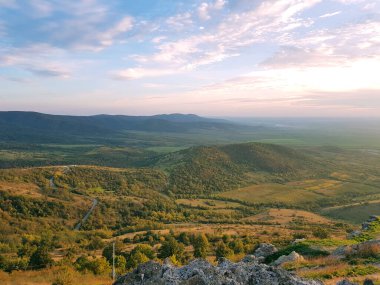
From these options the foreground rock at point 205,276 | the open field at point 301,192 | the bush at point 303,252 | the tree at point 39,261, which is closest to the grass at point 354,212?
the open field at point 301,192

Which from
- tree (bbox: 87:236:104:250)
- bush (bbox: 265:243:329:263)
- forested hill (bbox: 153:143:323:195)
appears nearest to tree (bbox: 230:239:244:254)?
bush (bbox: 265:243:329:263)

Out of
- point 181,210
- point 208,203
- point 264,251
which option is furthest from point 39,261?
point 208,203

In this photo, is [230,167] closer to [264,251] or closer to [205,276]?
[264,251]

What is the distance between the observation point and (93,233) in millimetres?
61875

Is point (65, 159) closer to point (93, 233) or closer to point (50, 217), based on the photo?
point (50, 217)

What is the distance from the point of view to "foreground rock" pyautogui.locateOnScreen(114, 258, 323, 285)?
864 centimetres

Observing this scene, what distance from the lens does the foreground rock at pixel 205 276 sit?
864 centimetres

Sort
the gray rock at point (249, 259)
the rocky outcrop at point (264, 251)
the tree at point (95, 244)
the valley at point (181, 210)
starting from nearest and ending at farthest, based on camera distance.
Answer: the gray rock at point (249, 259) → the rocky outcrop at point (264, 251) → the valley at point (181, 210) → the tree at point (95, 244)

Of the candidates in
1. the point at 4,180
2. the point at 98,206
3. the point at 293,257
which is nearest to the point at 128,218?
the point at 98,206

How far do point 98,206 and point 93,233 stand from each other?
18.3 meters

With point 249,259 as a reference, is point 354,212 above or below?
below

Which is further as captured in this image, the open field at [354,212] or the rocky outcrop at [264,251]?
the open field at [354,212]

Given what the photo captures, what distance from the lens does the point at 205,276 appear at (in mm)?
8742

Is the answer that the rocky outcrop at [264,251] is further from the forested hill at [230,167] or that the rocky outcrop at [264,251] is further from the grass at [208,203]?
the forested hill at [230,167]
